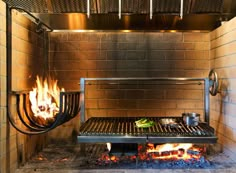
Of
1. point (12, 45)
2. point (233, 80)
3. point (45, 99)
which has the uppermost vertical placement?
point (12, 45)

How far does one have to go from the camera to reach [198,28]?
3342mm

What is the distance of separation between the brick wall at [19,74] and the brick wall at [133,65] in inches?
15.9

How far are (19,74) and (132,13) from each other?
4.60 ft

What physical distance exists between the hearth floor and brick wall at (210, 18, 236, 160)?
23 centimetres

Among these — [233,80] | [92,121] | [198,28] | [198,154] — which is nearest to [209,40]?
[198,28]

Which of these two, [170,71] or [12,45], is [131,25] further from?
[12,45]

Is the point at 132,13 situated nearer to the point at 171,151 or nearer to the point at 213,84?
the point at 213,84

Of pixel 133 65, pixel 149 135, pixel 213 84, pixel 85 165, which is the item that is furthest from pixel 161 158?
pixel 133 65

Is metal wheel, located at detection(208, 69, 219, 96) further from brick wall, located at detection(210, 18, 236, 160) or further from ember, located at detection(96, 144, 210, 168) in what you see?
ember, located at detection(96, 144, 210, 168)

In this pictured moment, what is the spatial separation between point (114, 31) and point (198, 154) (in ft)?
5.80

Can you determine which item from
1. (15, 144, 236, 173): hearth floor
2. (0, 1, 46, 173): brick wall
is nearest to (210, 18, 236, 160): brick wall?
(15, 144, 236, 173): hearth floor

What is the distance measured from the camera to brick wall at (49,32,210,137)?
137 inches

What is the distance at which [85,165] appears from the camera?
2484 millimetres

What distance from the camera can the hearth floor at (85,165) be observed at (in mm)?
2350
